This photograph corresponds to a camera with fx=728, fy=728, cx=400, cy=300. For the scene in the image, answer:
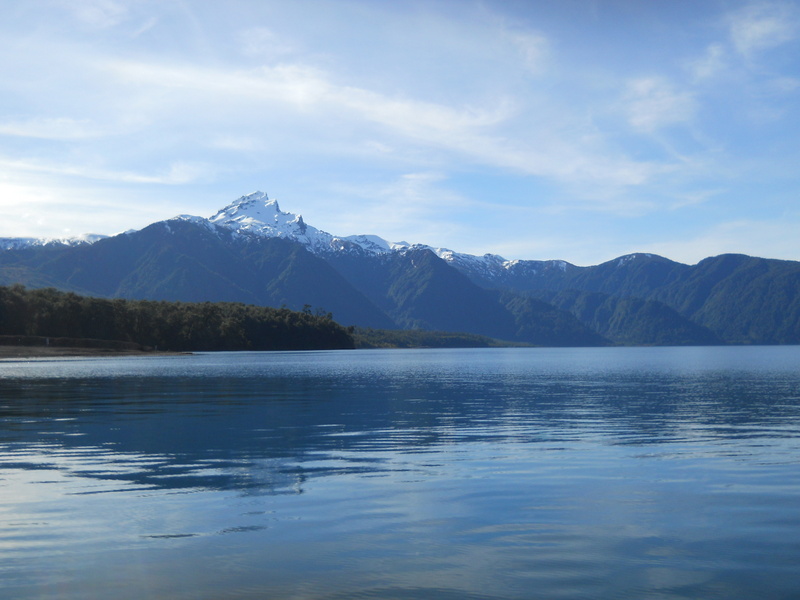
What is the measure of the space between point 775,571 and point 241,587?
11.9m

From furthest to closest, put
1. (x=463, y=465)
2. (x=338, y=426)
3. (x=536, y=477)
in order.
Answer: (x=338, y=426) < (x=463, y=465) < (x=536, y=477)

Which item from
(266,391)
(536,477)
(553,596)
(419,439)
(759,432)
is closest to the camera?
(553,596)

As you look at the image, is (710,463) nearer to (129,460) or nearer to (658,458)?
(658,458)

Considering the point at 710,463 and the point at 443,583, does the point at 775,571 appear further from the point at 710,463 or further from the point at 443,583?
the point at 710,463

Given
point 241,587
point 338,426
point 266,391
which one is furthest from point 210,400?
point 241,587

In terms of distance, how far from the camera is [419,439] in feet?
131

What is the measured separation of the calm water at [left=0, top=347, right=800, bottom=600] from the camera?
15.9 metres

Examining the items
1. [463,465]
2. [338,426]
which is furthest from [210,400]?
[463,465]

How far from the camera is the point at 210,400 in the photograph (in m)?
66.1

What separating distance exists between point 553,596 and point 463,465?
16.1 m

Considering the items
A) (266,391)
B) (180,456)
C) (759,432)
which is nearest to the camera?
(180,456)

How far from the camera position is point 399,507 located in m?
22.9

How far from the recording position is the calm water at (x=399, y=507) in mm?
15891

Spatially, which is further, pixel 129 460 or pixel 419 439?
pixel 419 439
